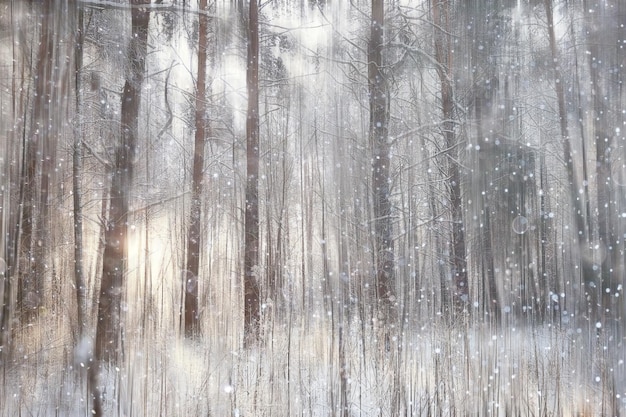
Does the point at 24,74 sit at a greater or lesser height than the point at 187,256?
greater

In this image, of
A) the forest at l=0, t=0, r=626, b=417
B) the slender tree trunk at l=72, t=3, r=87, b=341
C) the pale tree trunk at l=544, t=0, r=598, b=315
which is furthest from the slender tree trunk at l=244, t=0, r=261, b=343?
the pale tree trunk at l=544, t=0, r=598, b=315

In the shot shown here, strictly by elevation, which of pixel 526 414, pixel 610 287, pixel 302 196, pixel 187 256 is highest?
pixel 302 196

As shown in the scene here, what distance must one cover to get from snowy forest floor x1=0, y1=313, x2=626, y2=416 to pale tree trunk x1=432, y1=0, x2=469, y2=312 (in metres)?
0.15

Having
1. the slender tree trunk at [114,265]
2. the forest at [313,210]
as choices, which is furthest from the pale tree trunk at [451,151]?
the slender tree trunk at [114,265]

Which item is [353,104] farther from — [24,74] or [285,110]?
[24,74]

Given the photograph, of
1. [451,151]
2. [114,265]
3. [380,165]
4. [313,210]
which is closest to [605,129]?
[451,151]

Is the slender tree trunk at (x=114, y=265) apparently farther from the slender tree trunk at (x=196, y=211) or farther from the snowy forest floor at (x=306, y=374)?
the slender tree trunk at (x=196, y=211)

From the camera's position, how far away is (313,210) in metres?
1.43

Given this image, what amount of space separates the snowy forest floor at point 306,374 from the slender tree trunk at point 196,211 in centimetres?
9

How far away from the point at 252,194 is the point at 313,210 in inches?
7.4

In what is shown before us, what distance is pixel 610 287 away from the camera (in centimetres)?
144

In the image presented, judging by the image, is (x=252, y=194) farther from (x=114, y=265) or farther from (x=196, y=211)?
(x=114, y=265)

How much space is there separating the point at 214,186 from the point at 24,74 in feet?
2.24

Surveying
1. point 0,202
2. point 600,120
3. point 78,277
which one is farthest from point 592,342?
point 0,202
